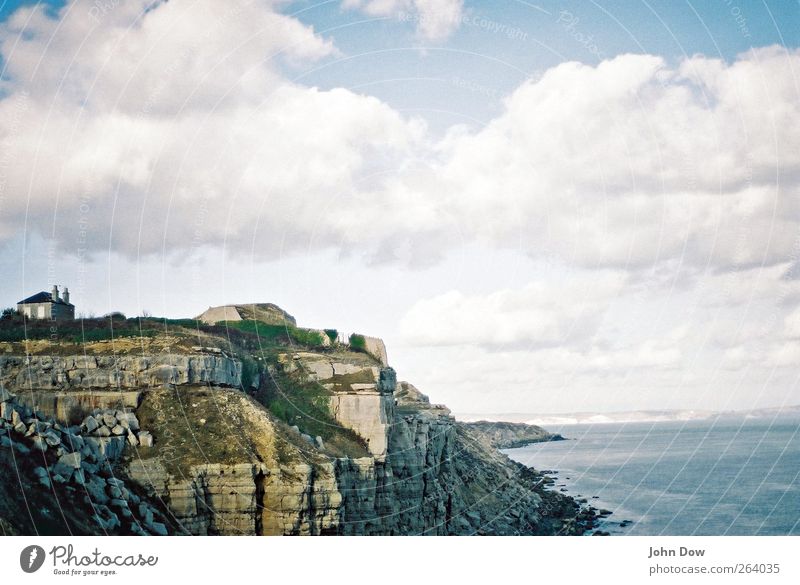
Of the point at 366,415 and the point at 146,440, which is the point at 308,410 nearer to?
the point at 366,415

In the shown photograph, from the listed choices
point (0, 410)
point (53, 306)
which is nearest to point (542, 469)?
point (53, 306)

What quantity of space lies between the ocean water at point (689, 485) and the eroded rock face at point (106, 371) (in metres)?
33.4

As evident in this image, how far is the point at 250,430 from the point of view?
105 ft

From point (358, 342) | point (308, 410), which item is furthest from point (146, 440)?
point (358, 342)

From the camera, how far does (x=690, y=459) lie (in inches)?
4250

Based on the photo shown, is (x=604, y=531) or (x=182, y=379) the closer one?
(x=182, y=379)

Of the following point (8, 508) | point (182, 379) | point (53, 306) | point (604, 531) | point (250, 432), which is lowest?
point (604, 531)

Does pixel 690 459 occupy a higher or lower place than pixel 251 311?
lower

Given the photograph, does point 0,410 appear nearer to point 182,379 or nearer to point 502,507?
point 182,379

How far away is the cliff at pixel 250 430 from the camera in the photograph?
29484 millimetres

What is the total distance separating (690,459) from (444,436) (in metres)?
72.1
